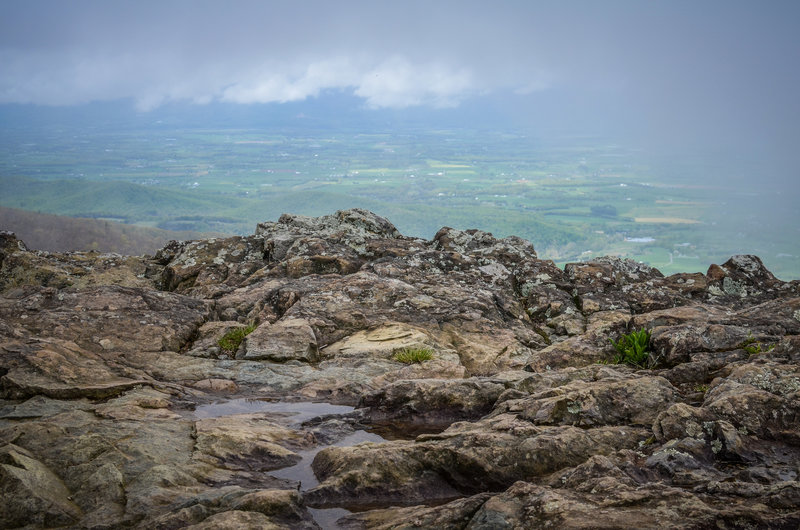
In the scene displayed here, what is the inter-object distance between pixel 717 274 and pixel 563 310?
5836 mm

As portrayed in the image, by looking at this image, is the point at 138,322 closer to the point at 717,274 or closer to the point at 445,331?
the point at 445,331

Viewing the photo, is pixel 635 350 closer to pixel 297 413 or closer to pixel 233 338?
pixel 297 413

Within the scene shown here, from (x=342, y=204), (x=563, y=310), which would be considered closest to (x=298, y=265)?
(x=563, y=310)

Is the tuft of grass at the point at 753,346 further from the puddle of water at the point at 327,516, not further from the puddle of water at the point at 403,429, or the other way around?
the puddle of water at the point at 327,516

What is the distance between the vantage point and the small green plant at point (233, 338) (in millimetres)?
14723

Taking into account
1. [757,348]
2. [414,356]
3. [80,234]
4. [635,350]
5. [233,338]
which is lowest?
[80,234]

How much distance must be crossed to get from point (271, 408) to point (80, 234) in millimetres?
100029

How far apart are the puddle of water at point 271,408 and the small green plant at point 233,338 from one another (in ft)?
9.87

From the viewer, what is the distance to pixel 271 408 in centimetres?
1155

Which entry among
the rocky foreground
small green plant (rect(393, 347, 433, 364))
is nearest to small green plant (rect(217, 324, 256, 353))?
the rocky foreground

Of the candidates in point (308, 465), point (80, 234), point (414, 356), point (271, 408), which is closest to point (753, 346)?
point (414, 356)

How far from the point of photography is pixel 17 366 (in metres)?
11.1

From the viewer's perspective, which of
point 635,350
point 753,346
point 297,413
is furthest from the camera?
point 635,350

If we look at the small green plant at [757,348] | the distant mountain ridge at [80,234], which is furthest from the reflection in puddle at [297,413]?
the distant mountain ridge at [80,234]
